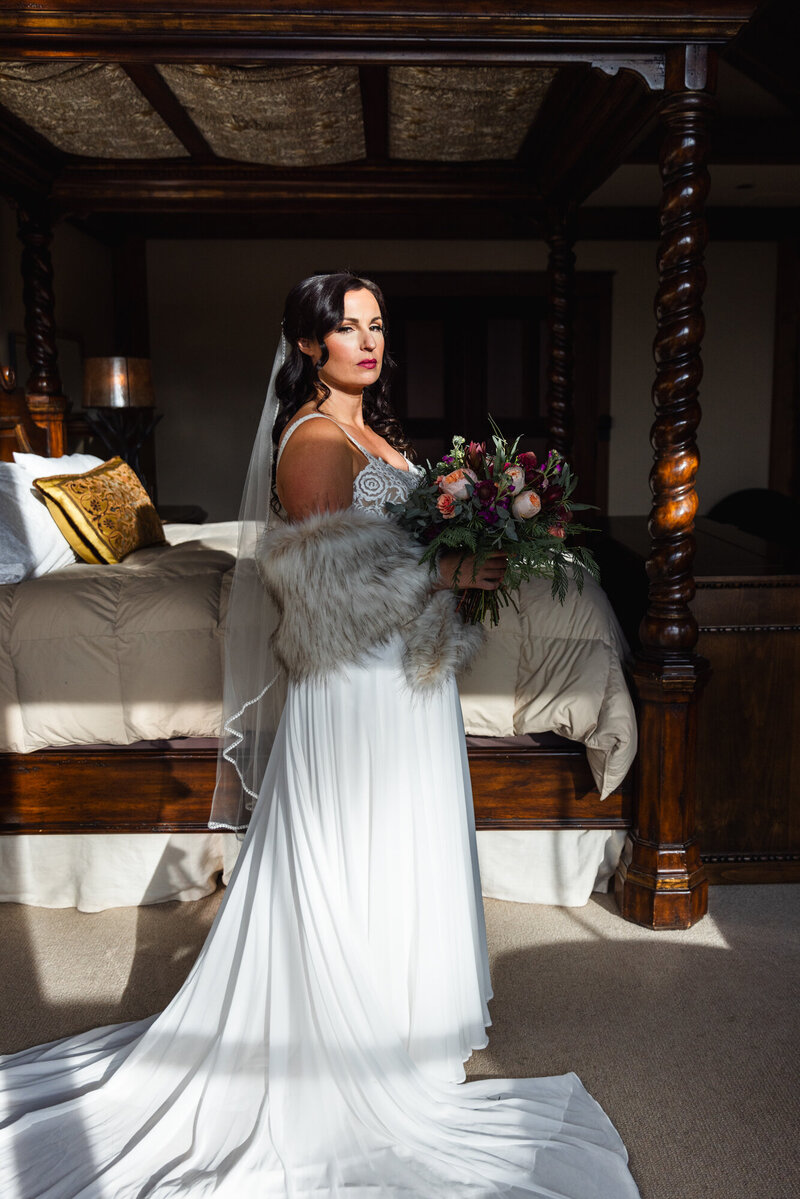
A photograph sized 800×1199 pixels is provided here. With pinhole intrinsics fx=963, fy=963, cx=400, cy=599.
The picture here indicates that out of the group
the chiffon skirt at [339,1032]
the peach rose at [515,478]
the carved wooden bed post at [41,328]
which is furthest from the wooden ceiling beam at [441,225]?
the chiffon skirt at [339,1032]

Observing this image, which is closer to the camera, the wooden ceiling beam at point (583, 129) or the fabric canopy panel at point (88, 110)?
the wooden ceiling beam at point (583, 129)

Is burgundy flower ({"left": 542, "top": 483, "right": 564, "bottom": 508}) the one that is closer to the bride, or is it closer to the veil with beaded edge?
the bride

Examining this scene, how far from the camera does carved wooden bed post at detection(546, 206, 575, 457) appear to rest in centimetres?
475

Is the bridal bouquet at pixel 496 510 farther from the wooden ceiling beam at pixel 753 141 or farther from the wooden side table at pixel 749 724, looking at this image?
the wooden ceiling beam at pixel 753 141

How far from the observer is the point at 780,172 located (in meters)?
6.12

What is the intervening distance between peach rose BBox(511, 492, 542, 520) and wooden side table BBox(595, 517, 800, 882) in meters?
1.34

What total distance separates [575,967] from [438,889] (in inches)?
35.7

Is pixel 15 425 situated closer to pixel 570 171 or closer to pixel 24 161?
pixel 24 161

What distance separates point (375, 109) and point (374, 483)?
7.97 feet

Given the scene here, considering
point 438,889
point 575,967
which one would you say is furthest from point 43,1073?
point 575,967

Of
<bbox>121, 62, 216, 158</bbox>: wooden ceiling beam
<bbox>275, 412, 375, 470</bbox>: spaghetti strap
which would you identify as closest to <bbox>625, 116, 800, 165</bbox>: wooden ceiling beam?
<bbox>121, 62, 216, 158</bbox>: wooden ceiling beam

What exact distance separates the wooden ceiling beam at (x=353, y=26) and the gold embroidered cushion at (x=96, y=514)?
1510 mm

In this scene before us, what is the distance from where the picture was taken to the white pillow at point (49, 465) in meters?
3.82

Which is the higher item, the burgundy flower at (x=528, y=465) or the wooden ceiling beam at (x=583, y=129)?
the wooden ceiling beam at (x=583, y=129)
